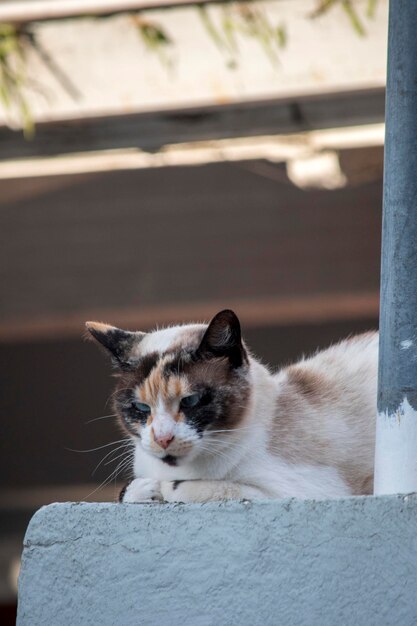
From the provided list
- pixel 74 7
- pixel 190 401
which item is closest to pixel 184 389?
pixel 190 401

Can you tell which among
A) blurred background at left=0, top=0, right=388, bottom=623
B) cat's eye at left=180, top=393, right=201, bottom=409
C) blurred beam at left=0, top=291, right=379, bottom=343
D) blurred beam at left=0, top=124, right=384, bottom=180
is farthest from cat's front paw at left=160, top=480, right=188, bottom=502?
blurred beam at left=0, top=291, right=379, bottom=343

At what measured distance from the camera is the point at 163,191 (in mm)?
5441

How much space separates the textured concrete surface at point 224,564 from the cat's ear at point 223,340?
61 cm

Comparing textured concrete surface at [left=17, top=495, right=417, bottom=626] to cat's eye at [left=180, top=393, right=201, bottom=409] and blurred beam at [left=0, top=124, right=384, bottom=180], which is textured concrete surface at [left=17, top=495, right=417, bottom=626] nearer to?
cat's eye at [left=180, top=393, right=201, bottom=409]

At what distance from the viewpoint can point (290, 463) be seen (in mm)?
2357

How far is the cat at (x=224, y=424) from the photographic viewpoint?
2.27 metres

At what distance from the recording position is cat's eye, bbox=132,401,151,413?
234cm

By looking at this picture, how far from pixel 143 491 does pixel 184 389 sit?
0.70ft

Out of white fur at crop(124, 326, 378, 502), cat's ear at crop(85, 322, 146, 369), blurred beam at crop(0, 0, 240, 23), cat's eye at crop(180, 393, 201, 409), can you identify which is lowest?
white fur at crop(124, 326, 378, 502)

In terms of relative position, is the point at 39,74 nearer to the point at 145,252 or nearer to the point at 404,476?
the point at 145,252

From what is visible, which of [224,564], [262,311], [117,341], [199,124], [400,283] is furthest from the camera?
[262,311]

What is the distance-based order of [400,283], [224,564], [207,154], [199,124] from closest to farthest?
[224,564], [400,283], [199,124], [207,154]

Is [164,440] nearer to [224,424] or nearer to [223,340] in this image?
[224,424]

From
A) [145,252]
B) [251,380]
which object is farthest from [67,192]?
[251,380]
